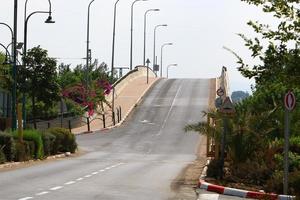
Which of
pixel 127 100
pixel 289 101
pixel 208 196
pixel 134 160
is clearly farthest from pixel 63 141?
pixel 127 100

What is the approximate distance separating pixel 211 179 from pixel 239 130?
2917mm

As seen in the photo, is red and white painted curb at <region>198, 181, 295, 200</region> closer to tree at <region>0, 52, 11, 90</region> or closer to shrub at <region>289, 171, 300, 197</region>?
shrub at <region>289, 171, 300, 197</region>

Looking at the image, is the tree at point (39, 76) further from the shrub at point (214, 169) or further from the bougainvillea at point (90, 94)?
the bougainvillea at point (90, 94)

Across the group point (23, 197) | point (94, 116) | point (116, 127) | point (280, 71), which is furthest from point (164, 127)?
point (280, 71)

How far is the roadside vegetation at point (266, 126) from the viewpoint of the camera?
1060cm

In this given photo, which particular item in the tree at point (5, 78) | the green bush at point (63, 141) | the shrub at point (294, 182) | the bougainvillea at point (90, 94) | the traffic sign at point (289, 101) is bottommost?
the green bush at point (63, 141)

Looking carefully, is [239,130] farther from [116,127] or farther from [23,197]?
[116,127]

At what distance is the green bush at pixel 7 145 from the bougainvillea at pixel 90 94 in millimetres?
35386

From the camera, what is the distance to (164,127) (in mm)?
63188

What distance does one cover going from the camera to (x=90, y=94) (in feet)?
229

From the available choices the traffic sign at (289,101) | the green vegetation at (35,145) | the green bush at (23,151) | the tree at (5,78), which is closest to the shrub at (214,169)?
the traffic sign at (289,101)

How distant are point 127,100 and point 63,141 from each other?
A: 43.3 metres

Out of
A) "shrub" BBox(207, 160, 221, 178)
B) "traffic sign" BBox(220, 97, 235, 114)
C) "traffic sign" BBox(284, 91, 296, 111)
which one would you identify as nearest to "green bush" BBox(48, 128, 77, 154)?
"shrub" BBox(207, 160, 221, 178)

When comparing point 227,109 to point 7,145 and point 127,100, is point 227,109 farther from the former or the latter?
point 127,100
